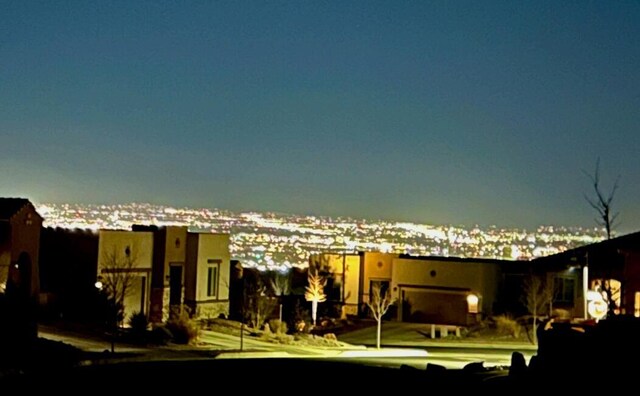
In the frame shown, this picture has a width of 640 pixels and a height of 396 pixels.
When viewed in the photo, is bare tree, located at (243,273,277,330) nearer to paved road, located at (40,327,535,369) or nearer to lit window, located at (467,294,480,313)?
paved road, located at (40,327,535,369)

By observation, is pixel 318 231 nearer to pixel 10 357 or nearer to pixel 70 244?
pixel 70 244

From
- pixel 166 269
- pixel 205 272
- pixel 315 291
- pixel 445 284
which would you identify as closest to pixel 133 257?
pixel 166 269

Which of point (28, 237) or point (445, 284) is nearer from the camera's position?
point (28, 237)

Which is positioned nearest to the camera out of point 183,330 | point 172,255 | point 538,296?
point 183,330

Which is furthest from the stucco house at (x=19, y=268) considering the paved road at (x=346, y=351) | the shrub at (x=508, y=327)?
the shrub at (x=508, y=327)

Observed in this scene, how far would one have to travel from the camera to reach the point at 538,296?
60656mm

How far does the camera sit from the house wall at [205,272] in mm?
59594

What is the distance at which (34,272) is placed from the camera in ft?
151

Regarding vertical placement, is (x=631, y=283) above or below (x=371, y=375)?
above

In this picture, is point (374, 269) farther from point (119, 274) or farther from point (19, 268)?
point (19, 268)

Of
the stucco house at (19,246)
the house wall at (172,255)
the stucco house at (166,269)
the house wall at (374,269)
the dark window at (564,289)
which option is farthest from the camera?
the house wall at (374,269)

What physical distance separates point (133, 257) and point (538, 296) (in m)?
23.0

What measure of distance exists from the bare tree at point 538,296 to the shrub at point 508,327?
121 centimetres

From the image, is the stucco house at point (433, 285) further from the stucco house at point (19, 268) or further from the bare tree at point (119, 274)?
the stucco house at point (19, 268)
